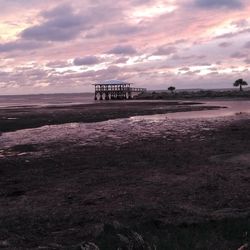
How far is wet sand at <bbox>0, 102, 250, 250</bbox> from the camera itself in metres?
8.50

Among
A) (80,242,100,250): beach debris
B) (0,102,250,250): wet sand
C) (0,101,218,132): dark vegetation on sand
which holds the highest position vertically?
(0,101,218,132): dark vegetation on sand

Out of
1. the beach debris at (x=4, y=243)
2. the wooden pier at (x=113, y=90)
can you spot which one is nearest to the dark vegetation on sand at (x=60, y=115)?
the beach debris at (x=4, y=243)

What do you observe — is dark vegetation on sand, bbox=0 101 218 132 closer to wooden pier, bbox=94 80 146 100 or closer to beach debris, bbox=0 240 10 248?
beach debris, bbox=0 240 10 248

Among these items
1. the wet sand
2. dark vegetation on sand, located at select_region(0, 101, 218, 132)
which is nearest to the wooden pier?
dark vegetation on sand, located at select_region(0, 101, 218, 132)

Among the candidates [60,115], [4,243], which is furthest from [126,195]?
[60,115]

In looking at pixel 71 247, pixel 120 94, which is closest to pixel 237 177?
pixel 71 247

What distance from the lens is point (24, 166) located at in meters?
16.9

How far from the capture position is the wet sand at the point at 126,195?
850 centimetres

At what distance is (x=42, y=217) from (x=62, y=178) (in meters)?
4.40

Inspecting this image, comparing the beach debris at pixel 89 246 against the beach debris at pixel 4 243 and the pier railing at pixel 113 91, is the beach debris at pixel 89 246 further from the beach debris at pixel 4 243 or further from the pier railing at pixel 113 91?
the pier railing at pixel 113 91

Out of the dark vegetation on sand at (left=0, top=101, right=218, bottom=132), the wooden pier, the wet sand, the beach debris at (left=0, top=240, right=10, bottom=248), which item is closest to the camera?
the beach debris at (left=0, top=240, right=10, bottom=248)

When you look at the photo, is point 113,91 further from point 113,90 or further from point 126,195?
point 126,195

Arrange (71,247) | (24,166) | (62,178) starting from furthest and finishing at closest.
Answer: (24,166)
(62,178)
(71,247)

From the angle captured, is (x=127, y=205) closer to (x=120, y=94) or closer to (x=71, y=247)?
(x=71, y=247)
